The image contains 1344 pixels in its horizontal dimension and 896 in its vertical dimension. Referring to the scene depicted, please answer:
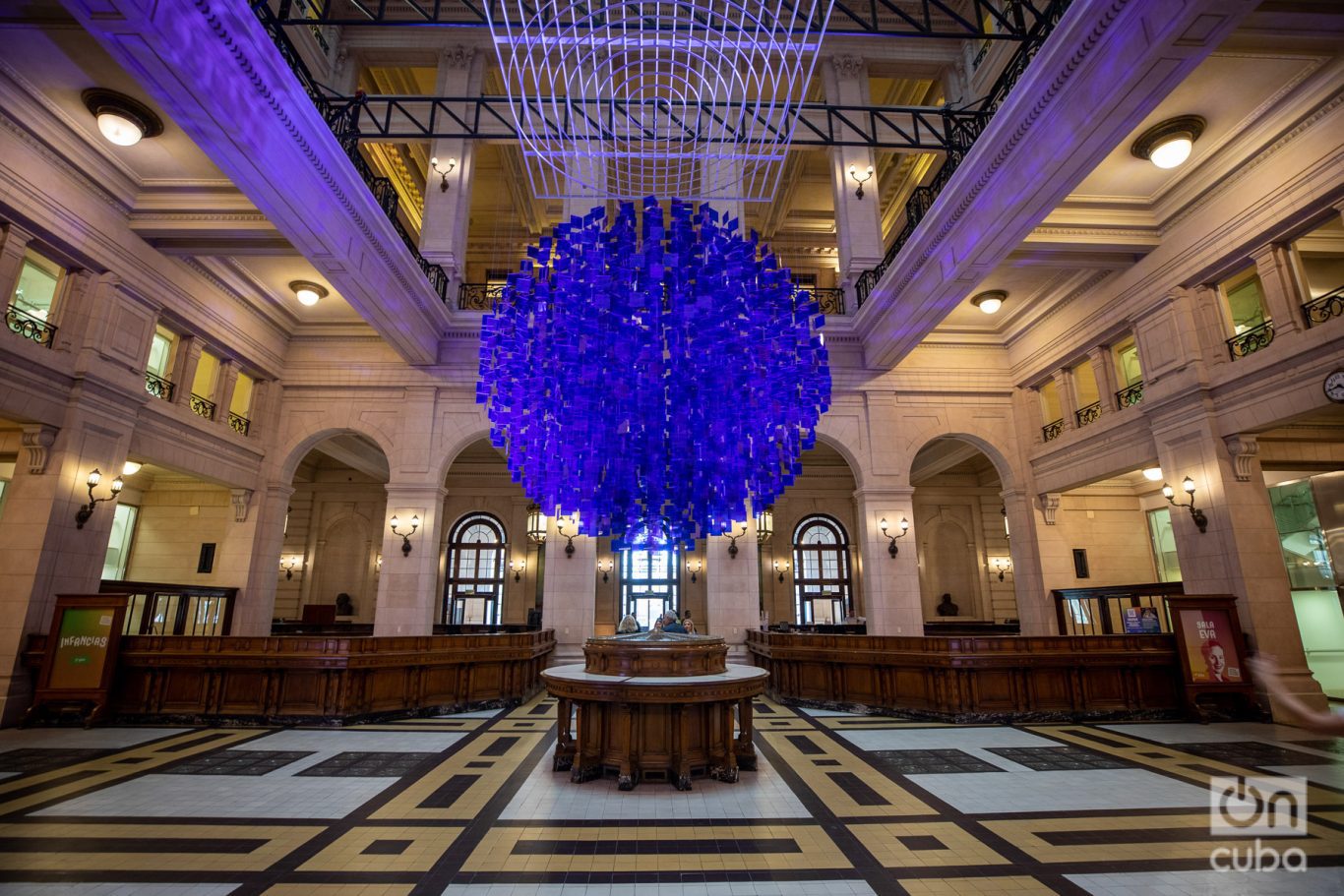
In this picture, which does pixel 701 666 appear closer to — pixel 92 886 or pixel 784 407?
pixel 784 407

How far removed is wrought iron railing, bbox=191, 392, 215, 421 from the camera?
10.7 m

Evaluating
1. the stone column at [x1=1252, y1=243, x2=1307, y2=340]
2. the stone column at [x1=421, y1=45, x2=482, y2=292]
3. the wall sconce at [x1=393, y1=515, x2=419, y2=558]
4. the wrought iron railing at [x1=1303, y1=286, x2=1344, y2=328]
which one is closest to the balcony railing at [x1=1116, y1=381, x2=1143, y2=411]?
the stone column at [x1=1252, y1=243, x2=1307, y2=340]

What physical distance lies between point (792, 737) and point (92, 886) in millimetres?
5863

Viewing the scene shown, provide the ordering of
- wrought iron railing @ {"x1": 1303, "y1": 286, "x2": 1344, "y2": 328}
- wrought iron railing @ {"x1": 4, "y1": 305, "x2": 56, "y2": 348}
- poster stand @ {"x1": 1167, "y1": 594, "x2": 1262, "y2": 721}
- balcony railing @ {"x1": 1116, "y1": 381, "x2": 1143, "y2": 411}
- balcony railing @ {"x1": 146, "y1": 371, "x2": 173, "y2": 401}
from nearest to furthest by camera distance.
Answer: wrought iron railing @ {"x1": 1303, "y1": 286, "x2": 1344, "y2": 328}
wrought iron railing @ {"x1": 4, "y1": 305, "x2": 56, "y2": 348}
poster stand @ {"x1": 1167, "y1": 594, "x2": 1262, "y2": 721}
balcony railing @ {"x1": 146, "y1": 371, "x2": 173, "y2": 401}
balcony railing @ {"x1": 1116, "y1": 381, "x2": 1143, "y2": 411}

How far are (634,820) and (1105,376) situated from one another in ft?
34.5

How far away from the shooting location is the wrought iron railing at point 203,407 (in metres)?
10.7

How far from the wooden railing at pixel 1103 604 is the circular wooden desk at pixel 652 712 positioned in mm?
8968

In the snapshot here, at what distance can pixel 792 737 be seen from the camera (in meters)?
7.07

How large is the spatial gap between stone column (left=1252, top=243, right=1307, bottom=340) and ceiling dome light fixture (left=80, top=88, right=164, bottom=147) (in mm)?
13839

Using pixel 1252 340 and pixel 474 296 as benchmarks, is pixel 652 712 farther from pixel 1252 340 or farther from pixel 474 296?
pixel 474 296

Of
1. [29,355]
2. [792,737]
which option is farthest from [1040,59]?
[29,355]

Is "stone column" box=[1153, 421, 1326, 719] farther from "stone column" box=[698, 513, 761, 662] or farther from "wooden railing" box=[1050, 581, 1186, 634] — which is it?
"stone column" box=[698, 513, 761, 662]

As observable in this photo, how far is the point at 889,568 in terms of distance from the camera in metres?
11.6

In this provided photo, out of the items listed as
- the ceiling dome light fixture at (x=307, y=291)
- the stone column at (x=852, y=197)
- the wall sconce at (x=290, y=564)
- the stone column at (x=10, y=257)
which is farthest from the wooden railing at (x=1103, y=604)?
Result: the wall sconce at (x=290, y=564)
